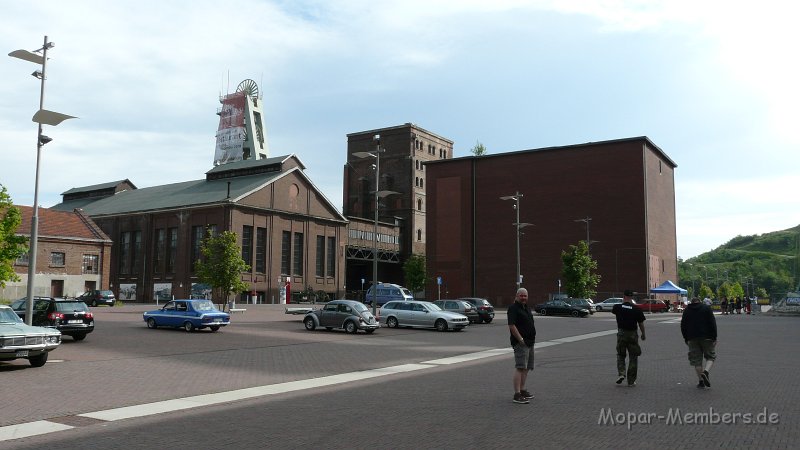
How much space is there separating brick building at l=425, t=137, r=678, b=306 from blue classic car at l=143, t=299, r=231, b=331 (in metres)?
49.7

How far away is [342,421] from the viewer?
910 centimetres

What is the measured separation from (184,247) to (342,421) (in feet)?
224

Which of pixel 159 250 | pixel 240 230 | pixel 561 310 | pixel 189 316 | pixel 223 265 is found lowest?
pixel 561 310

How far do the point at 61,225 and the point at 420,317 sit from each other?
4481 centimetres

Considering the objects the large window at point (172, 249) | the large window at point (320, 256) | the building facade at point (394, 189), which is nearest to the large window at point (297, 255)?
the large window at point (320, 256)

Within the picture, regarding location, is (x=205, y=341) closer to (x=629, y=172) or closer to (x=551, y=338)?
(x=551, y=338)

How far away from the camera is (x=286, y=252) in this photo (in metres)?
77.5

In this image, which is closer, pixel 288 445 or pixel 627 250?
pixel 288 445

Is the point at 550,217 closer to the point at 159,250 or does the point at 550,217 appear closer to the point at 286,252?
the point at 286,252

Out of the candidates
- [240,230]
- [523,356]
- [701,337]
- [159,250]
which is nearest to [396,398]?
[523,356]

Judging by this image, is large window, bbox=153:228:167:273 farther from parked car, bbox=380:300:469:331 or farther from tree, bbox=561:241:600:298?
parked car, bbox=380:300:469:331

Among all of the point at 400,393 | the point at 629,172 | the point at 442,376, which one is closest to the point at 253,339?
the point at 442,376

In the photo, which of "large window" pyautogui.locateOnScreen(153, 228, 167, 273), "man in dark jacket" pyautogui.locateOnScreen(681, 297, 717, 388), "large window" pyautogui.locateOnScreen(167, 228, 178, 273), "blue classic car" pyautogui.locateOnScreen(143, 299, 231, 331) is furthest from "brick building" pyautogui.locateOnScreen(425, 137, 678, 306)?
"man in dark jacket" pyautogui.locateOnScreen(681, 297, 717, 388)

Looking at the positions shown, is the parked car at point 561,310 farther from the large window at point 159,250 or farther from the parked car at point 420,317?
A: the large window at point 159,250
